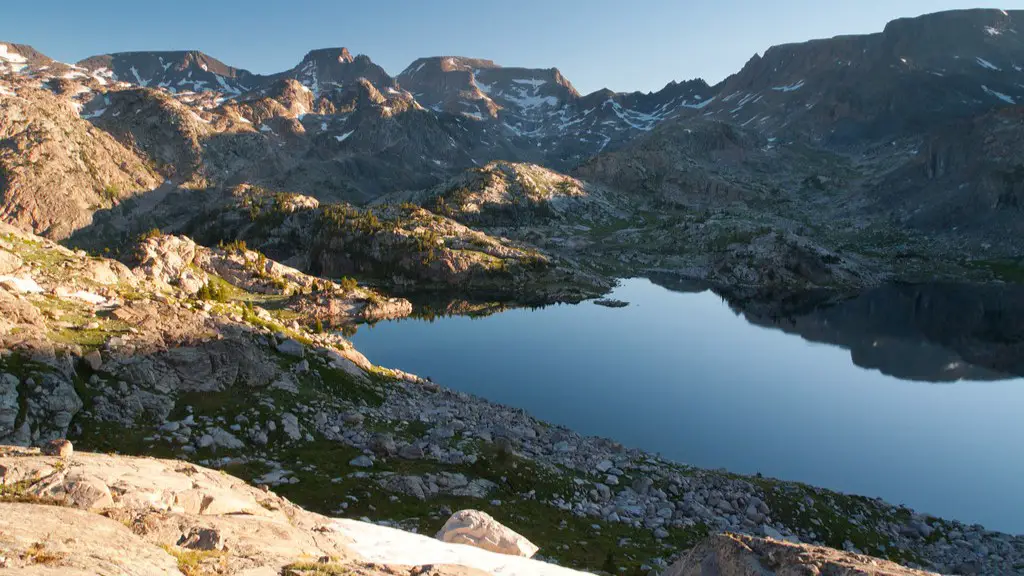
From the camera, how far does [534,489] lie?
29.6m

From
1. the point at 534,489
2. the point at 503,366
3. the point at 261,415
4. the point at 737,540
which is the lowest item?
the point at 503,366

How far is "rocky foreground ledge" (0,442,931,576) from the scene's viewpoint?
11.4 m

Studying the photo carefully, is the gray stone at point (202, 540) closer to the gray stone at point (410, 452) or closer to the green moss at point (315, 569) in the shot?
the green moss at point (315, 569)

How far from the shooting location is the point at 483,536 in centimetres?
1975

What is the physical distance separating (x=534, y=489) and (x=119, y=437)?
1997 centimetres

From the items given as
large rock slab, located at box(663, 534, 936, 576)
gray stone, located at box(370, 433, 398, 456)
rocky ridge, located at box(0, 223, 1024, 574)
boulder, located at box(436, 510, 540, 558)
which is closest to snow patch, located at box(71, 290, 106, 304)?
rocky ridge, located at box(0, 223, 1024, 574)

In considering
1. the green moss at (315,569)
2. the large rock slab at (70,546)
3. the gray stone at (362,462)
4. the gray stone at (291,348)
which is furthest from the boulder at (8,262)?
the green moss at (315,569)

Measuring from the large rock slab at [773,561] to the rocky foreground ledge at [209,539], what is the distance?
0.03 meters

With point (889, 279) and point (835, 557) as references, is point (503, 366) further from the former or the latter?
point (889, 279)

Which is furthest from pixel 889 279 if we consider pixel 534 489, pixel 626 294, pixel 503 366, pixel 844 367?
pixel 534 489

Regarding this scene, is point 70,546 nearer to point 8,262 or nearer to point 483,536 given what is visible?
point 483,536

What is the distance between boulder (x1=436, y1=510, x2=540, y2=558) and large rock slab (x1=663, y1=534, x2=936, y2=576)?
20.2 feet

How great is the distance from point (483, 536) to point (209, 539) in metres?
9.28

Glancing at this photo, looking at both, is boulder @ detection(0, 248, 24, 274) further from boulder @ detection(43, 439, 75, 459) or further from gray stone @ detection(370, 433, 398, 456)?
gray stone @ detection(370, 433, 398, 456)
